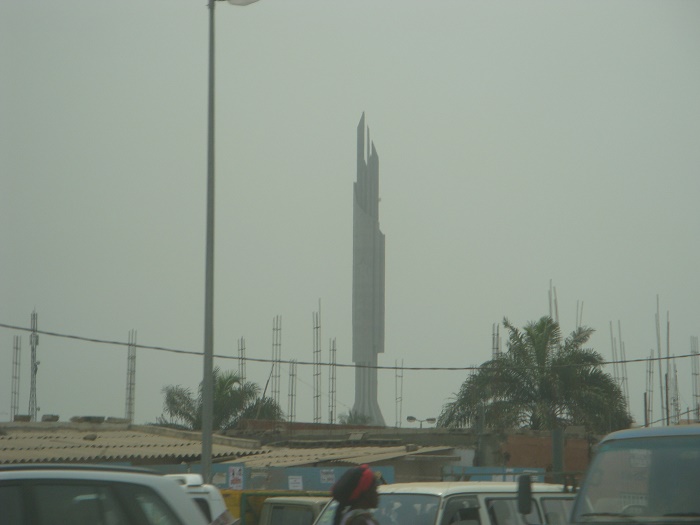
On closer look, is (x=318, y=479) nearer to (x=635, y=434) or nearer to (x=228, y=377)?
(x=635, y=434)

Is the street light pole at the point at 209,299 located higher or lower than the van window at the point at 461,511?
higher

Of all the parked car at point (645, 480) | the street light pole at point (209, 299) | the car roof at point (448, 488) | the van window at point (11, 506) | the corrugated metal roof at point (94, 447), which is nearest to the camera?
the van window at point (11, 506)

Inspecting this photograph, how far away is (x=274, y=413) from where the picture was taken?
4397cm

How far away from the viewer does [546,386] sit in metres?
30.7

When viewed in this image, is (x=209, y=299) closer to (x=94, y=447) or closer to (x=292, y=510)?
(x=292, y=510)

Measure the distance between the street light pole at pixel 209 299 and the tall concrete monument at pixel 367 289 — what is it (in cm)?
4978

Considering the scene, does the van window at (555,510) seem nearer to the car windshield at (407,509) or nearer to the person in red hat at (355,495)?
the car windshield at (407,509)

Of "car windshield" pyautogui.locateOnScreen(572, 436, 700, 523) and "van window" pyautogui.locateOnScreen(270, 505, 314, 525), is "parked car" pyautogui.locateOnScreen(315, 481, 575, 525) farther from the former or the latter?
"van window" pyautogui.locateOnScreen(270, 505, 314, 525)

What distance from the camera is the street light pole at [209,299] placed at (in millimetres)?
14492

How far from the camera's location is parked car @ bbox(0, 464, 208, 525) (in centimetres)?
484

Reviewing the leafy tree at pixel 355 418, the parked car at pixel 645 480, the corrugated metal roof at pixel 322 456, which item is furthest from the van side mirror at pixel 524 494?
the leafy tree at pixel 355 418

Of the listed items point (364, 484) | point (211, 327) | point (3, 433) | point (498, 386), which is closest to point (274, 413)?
point (498, 386)

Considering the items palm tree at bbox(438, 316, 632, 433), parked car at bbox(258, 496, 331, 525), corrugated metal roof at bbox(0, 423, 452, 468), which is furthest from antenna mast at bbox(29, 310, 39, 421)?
parked car at bbox(258, 496, 331, 525)

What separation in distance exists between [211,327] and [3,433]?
12.6 metres
